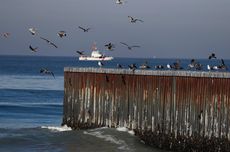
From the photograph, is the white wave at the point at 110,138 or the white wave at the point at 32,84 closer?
the white wave at the point at 110,138

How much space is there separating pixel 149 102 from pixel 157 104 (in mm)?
539

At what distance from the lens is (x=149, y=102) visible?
1174 inches

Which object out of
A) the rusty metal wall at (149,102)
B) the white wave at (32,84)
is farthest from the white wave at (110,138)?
the white wave at (32,84)

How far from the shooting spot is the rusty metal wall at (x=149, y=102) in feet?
88.6

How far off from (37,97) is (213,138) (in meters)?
48.8

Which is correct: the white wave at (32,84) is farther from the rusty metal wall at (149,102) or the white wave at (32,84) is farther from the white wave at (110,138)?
the white wave at (110,138)

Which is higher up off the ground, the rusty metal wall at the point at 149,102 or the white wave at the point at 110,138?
the rusty metal wall at the point at 149,102

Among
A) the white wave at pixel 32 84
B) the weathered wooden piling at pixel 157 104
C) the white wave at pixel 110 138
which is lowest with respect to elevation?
the white wave at pixel 32 84

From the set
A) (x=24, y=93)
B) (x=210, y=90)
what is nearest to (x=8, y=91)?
(x=24, y=93)

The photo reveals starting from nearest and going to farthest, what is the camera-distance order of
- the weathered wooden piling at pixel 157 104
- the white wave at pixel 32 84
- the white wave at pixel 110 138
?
1. the weathered wooden piling at pixel 157 104
2. the white wave at pixel 110 138
3. the white wave at pixel 32 84

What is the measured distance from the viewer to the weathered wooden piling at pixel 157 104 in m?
26.9

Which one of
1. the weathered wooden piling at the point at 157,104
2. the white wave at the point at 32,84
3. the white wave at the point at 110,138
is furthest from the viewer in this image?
the white wave at the point at 32,84

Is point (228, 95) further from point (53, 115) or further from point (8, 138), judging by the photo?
point (53, 115)

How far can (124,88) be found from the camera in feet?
102
